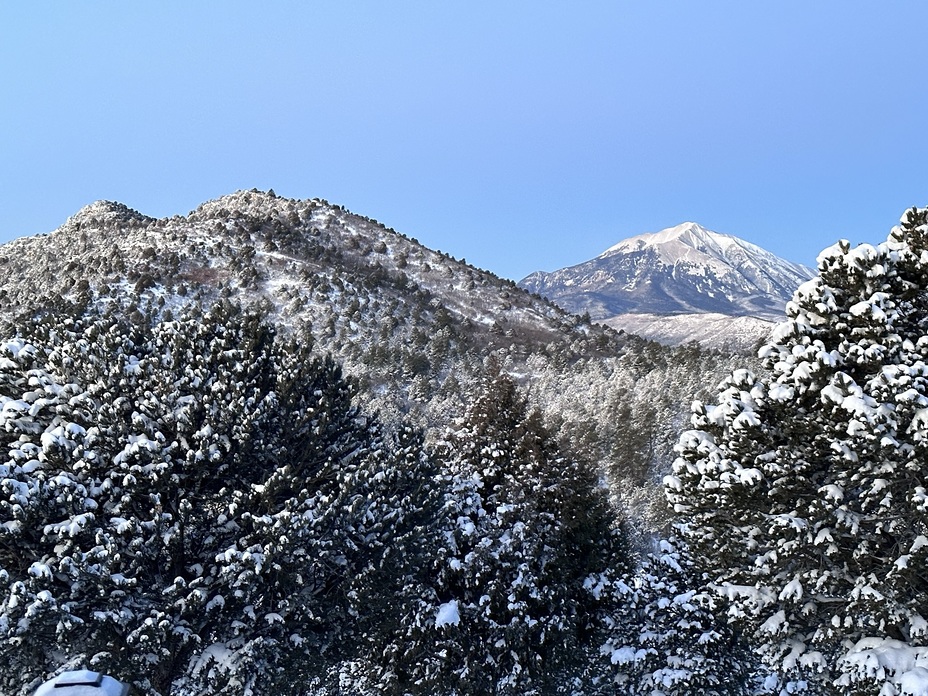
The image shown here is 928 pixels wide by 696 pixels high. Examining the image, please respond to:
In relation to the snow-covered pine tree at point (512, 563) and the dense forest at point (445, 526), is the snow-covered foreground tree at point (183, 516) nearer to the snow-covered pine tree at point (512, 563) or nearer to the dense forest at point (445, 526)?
the dense forest at point (445, 526)

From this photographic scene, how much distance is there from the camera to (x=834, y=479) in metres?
11.7

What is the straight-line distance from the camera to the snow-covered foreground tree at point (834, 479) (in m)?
10.3

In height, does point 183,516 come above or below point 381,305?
below

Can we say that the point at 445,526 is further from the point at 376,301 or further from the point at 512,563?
the point at 376,301

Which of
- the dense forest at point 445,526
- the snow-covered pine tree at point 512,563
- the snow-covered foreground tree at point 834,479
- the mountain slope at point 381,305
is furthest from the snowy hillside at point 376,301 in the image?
the snow-covered foreground tree at point 834,479

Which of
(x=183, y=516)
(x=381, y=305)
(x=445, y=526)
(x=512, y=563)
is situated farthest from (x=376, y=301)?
(x=183, y=516)

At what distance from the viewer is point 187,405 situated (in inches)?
560

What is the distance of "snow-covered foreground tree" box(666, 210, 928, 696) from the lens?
10.3 m

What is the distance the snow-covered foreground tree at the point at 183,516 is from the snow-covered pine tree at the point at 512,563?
1634mm

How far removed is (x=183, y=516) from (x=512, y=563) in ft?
24.0

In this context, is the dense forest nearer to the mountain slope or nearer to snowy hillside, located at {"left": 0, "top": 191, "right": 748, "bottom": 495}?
the mountain slope

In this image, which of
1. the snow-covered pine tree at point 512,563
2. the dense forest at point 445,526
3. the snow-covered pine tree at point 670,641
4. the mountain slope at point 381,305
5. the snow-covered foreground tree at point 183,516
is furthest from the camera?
the mountain slope at point 381,305

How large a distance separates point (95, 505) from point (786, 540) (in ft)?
42.9

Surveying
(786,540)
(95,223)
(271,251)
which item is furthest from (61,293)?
(786,540)
